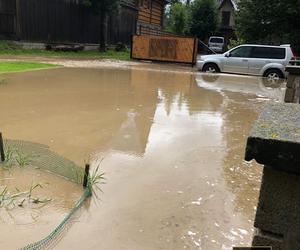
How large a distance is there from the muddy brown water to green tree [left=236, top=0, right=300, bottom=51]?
16305 millimetres

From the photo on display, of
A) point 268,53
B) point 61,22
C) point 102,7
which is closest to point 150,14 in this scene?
point 102,7

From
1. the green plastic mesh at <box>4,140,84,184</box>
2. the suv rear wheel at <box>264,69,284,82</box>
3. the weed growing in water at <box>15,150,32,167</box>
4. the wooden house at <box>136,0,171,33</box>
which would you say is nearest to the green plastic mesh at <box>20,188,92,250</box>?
the green plastic mesh at <box>4,140,84,184</box>

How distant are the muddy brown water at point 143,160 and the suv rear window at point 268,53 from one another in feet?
22.1

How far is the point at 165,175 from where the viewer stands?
526 cm

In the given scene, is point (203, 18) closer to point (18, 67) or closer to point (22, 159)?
point (18, 67)

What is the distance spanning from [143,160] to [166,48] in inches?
756

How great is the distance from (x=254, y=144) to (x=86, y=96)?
9.79m

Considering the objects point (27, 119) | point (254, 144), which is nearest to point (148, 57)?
point (27, 119)

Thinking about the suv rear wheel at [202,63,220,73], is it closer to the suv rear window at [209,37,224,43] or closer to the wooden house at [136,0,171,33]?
the wooden house at [136,0,171,33]

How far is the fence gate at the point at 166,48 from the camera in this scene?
23.9m

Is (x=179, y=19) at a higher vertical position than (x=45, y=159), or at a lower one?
higher

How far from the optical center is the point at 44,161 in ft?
17.6

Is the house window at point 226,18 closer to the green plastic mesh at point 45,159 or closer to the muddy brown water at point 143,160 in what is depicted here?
the muddy brown water at point 143,160

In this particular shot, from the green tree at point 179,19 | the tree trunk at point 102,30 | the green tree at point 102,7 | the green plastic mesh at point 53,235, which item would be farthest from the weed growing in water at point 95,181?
the green tree at point 179,19
